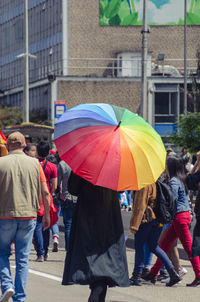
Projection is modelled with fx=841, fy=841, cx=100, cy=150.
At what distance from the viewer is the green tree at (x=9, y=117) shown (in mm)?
55562

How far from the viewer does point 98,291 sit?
742 centimetres

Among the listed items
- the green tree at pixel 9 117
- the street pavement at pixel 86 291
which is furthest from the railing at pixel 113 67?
the street pavement at pixel 86 291

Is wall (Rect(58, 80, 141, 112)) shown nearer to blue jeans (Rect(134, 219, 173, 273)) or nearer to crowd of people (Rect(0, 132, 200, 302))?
crowd of people (Rect(0, 132, 200, 302))

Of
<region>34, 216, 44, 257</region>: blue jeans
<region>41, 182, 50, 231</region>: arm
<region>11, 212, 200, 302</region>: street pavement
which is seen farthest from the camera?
<region>34, 216, 44, 257</region>: blue jeans

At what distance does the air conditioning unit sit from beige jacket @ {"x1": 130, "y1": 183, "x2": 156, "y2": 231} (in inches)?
1756

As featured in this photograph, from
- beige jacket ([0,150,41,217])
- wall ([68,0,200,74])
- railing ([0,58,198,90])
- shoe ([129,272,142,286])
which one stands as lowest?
shoe ([129,272,142,286])

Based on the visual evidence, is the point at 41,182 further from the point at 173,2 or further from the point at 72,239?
the point at 173,2

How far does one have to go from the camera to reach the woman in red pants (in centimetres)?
1024

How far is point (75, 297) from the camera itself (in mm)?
9266

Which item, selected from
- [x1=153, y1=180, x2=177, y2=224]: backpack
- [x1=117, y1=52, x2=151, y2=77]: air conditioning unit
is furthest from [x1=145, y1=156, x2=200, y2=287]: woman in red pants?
[x1=117, y1=52, x2=151, y2=77]: air conditioning unit

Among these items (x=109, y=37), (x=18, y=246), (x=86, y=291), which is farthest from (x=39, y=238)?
(x=109, y=37)

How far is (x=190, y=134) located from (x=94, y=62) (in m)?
23.5

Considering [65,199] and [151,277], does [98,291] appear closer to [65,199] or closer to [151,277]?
[151,277]

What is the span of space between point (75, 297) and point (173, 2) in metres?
51.4
